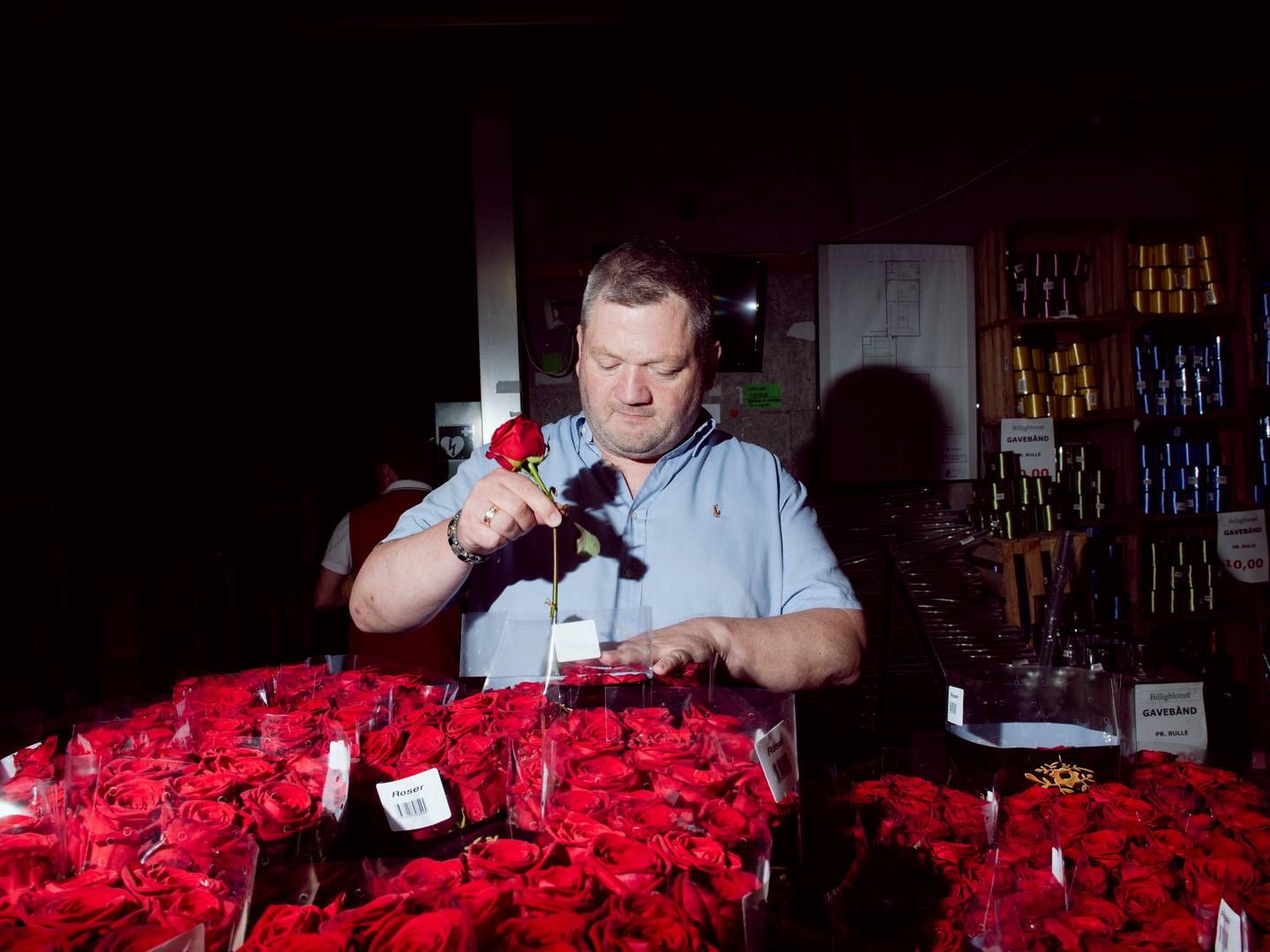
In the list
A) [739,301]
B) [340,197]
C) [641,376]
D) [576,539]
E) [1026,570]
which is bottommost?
[1026,570]

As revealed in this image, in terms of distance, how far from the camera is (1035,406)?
3.80 m

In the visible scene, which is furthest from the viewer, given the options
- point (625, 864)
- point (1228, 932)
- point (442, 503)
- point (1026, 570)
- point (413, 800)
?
point (1026, 570)

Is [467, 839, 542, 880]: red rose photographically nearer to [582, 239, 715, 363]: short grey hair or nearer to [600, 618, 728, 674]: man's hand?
[600, 618, 728, 674]: man's hand

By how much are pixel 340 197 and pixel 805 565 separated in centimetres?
342

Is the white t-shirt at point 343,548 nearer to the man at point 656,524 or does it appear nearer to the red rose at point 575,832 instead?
the man at point 656,524

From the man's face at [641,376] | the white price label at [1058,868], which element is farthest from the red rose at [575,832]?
the man's face at [641,376]

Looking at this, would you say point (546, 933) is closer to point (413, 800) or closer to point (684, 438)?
point (413, 800)

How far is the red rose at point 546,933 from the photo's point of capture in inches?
21.0

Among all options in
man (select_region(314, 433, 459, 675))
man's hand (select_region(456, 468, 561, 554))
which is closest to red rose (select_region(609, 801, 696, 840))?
man's hand (select_region(456, 468, 561, 554))

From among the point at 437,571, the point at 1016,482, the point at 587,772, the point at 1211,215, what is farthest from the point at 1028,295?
the point at 587,772

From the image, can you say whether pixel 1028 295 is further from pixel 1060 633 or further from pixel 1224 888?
pixel 1224 888

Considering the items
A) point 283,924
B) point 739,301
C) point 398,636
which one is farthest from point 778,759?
point 739,301

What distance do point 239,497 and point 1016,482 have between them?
381 cm

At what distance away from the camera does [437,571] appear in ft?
4.80
